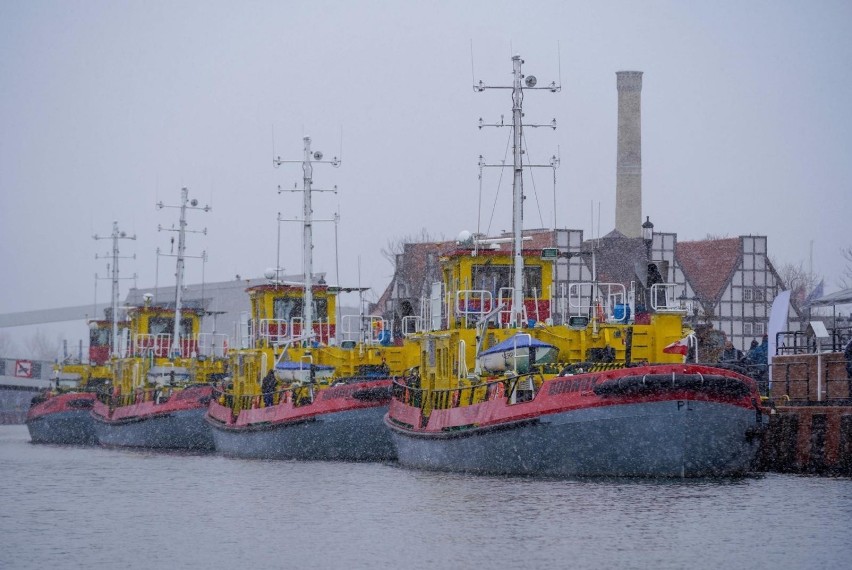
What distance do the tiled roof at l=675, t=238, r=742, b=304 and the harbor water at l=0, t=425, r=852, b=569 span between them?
4167 centimetres

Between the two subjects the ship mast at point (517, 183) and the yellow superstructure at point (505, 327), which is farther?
the ship mast at point (517, 183)

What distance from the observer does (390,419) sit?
104 feet

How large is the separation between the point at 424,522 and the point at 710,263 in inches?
2074

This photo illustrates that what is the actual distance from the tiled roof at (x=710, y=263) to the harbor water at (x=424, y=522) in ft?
137

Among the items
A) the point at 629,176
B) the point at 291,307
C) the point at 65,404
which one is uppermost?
the point at 629,176

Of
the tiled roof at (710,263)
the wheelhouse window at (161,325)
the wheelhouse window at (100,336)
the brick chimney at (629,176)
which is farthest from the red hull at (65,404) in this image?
the tiled roof at (710,263)

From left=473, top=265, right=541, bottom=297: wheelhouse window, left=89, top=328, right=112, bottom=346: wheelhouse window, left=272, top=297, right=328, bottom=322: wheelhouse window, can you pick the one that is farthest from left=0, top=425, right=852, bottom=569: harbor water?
left=89, top=328, right=112, bottom=346: wheelhouse window

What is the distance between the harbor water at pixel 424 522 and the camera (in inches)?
647

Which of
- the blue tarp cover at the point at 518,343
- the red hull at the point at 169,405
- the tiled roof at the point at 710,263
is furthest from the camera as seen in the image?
the tiled roof at the point at 710,263

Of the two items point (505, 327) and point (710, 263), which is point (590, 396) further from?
point (710, 263)

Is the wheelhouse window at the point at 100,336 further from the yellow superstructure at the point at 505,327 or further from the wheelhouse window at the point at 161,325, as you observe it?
the yellow superstructure at the point at 505,327

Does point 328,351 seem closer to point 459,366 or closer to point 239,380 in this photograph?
point 239,380

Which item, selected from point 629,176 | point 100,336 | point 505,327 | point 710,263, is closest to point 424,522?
point 505,327

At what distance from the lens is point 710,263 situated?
231ft
